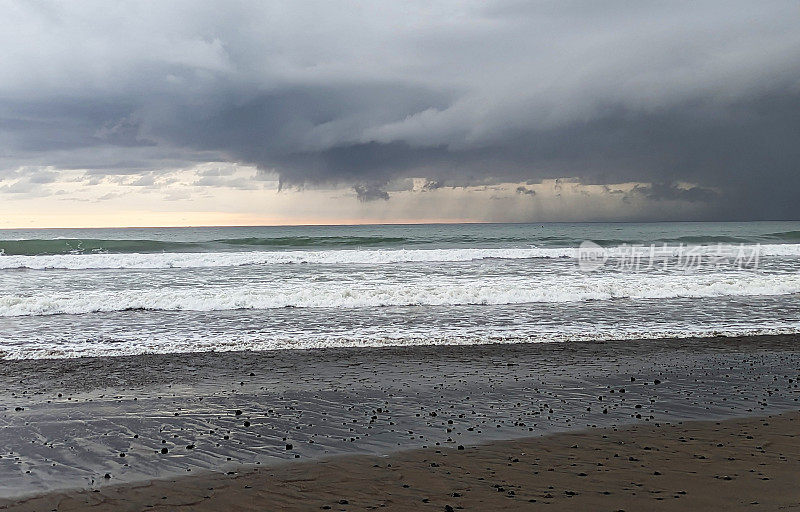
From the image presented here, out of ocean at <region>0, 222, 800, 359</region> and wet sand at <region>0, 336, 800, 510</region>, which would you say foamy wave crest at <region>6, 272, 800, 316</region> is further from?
wet sand at <region>0, 336, 800, 510</region>

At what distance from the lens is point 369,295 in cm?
1606

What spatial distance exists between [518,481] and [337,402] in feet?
9.61

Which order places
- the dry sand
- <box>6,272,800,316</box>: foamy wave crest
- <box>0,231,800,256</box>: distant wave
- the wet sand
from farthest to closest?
<box>0,231,800,256</box>: distant wave
<box>6,272,800,316</box>: foamy wave crest
the wet sand
the dry sand

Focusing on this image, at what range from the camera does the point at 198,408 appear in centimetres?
680

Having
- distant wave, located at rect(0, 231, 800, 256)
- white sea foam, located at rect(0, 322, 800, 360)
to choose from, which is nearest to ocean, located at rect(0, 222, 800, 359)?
white sea foam, located at rect(0, 322, 800, 360)

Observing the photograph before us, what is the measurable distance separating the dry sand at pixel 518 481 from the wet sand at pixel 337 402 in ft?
0.37

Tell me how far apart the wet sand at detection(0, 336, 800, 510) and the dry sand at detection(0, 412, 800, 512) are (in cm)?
11

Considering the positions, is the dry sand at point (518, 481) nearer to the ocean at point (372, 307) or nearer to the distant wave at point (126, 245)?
the ocean at point (372, 307)

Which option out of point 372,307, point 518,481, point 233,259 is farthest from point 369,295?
point 233,259

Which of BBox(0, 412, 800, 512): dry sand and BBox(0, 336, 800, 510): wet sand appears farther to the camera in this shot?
BBox(0, 336, 800, 510): wet sand

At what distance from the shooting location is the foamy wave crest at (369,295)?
1479cm

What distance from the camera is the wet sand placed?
207 inches

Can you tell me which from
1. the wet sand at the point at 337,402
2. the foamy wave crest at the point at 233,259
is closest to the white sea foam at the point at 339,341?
the wet sand at the point at 337,402

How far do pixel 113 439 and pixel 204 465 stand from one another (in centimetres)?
133
